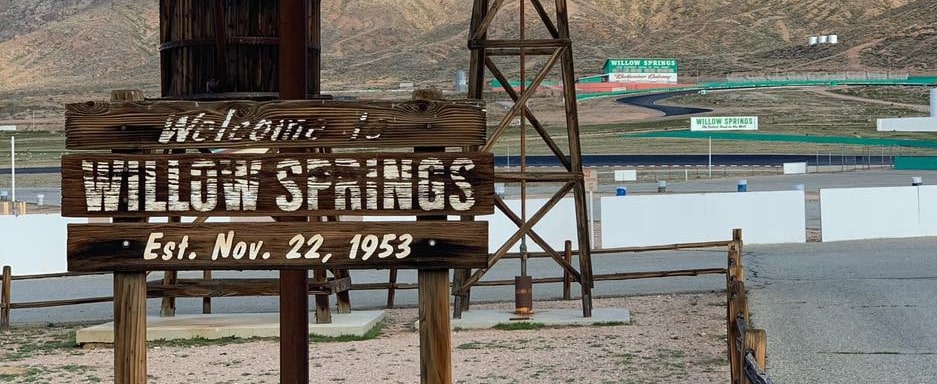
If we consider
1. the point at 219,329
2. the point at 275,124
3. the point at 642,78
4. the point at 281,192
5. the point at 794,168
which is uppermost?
the point at 642,78

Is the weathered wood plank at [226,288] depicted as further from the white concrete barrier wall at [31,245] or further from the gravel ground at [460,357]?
the white concrete barrier wall at [31,245]

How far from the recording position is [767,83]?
129 m

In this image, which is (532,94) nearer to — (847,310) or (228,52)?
(228,52)

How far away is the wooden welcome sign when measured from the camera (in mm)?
7414

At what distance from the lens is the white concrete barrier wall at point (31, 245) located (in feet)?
93.4

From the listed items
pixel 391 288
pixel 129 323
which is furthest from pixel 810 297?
pixel 129 323

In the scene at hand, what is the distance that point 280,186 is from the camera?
7508mm

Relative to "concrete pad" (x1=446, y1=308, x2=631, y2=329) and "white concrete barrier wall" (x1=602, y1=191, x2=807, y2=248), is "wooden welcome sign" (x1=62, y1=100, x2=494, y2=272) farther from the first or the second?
"white concrete barrier wall" (x1=602, y1=191, x2=807, y2=248)

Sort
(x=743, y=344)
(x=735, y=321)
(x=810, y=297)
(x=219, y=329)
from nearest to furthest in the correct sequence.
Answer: (x=743, y=344), (x=735, y=321), (x=219, y=329), (x=810, y=297)

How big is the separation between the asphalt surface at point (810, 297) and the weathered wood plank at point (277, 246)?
22.1ft

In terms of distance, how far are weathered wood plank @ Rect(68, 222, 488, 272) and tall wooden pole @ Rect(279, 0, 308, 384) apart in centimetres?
55

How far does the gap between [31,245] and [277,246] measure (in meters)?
22.6

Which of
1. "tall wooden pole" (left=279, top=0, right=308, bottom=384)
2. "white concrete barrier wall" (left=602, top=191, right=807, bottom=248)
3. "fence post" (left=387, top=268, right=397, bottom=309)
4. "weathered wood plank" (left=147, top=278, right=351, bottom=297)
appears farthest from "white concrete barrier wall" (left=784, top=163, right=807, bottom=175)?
"tall wooden pole" (left=279, top=0, right=308, bottom=384)

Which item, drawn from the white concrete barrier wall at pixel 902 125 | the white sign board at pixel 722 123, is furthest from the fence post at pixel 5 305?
the white concrete barrier wall at pixel 902 125
